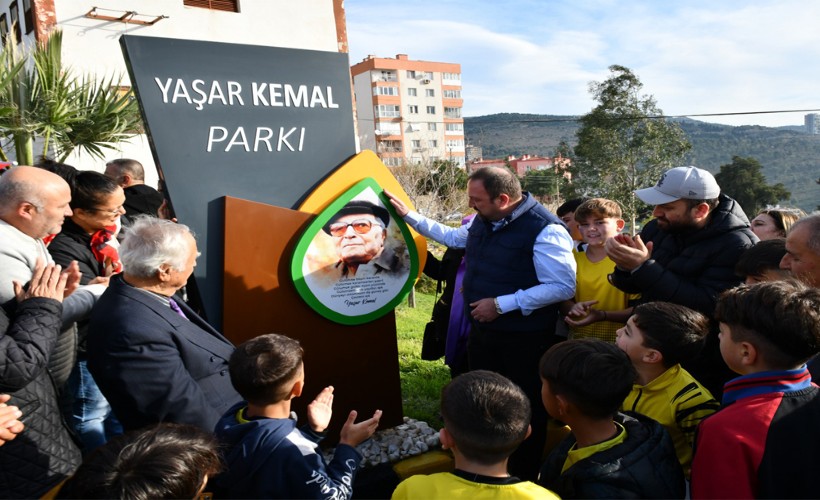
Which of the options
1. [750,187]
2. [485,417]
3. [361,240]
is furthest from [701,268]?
[750,187]

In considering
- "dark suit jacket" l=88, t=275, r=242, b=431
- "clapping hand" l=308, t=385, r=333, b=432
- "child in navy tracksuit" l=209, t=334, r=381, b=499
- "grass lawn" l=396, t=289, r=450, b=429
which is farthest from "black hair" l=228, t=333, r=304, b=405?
"grass lawn" l=396, t=289, r=450, b=429

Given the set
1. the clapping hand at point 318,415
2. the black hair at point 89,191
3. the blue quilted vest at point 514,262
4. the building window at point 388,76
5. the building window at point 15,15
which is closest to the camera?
the clapping hand at point 318,415

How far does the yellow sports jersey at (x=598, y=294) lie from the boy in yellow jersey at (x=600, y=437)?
1.32 metres

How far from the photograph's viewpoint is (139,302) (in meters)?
2.09

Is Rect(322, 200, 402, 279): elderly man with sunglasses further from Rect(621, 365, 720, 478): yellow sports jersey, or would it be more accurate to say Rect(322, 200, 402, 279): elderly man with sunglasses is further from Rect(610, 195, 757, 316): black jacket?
Rect(621, 365, 720, 478): yellow sports jersey

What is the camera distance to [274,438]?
177cm

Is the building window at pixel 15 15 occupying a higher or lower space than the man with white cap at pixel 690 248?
higher

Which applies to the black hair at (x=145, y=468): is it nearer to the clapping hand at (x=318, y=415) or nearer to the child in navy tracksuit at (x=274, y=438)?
the child in navy tracksuit at (x=274, y=438)

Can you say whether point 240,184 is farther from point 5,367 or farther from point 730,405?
point 730,405

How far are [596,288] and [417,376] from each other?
226cm

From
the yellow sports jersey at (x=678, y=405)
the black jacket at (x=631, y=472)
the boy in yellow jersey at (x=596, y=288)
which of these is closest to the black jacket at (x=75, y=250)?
the black jacket at (x=631, y=472)

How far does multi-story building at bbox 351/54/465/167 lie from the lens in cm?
6738

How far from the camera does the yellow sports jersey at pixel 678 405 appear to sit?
2098 millimetres

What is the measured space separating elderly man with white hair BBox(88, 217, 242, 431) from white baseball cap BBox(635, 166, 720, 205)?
7.27ft
